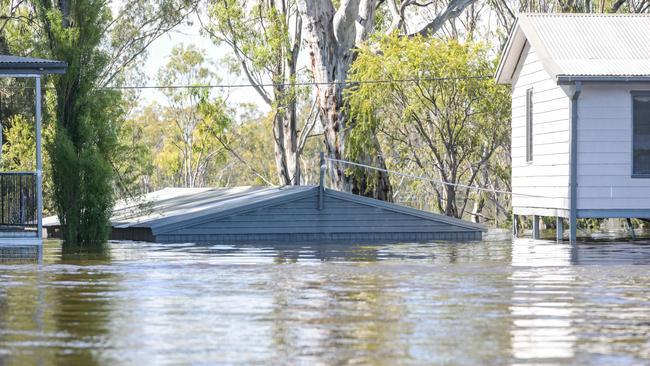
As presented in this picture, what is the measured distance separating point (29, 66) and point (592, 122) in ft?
34.2

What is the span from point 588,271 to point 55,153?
11.8 meters

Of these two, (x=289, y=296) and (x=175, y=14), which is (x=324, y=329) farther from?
(x=175, y=14)

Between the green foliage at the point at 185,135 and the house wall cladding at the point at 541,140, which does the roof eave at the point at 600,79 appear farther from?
the green foliage at the point at 185,135

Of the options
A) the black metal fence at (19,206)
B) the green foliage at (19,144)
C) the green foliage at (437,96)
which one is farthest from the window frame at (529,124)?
the green foliage at (19,144)

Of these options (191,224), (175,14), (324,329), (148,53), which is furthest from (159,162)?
(324,329)

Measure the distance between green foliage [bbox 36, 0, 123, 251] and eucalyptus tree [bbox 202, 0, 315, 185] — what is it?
81.9 feet

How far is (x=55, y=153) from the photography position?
24.4 meters

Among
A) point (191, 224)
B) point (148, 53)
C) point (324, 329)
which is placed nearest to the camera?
point (324, 329)

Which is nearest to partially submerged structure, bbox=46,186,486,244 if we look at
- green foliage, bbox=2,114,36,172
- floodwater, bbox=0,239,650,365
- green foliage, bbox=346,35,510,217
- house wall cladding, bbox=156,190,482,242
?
house wall cladding, bbox=156,190,482,242

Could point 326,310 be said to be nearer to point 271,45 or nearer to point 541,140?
point 541,140

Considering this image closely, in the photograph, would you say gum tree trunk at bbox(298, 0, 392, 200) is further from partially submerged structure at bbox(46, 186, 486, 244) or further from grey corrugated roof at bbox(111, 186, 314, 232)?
partially submerged structure at bbox(46, 186, 486, 244)

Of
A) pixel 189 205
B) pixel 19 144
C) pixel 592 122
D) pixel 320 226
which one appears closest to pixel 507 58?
pixel 592 122

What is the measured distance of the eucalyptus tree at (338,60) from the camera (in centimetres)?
3534

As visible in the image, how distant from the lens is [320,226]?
2644 centimetres
